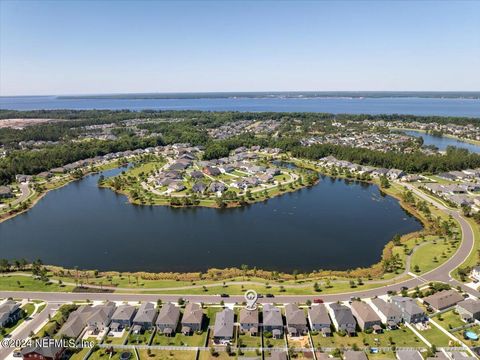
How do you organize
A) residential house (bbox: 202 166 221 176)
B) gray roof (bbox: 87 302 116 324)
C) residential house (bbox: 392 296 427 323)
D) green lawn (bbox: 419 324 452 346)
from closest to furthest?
green lawn (bbox: 419 324 452 346)
gray roof (bbox: 87 302 116 324)
residential house (bbox: 392 296 427 323)
residential house (bbox: 202 166 221 176)

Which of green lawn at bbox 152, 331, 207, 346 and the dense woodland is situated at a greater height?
the dense woodland

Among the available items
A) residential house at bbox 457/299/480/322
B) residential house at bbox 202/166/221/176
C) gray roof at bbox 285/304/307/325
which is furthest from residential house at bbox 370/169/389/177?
gray roof at bbox 285/304/307/325

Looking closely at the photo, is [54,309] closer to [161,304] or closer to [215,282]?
[161,304]

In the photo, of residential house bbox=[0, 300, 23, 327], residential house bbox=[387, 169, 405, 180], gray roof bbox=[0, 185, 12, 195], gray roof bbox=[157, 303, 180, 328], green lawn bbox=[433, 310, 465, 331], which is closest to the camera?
gray roof bbox=[157, 303, 180, 328]

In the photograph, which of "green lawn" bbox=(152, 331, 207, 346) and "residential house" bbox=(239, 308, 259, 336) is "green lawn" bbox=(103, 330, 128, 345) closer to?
"green lawn" bbox=(152, 331, 207, 346)

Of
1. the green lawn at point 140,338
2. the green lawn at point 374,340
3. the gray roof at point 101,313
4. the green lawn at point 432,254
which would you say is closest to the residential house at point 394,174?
the green lawn at point 432,254

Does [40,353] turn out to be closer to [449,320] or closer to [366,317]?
[366,317]

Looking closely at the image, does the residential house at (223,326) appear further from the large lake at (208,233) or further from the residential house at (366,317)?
the residential house at (366,317)

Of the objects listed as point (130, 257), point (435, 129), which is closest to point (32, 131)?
point (130, 257)
